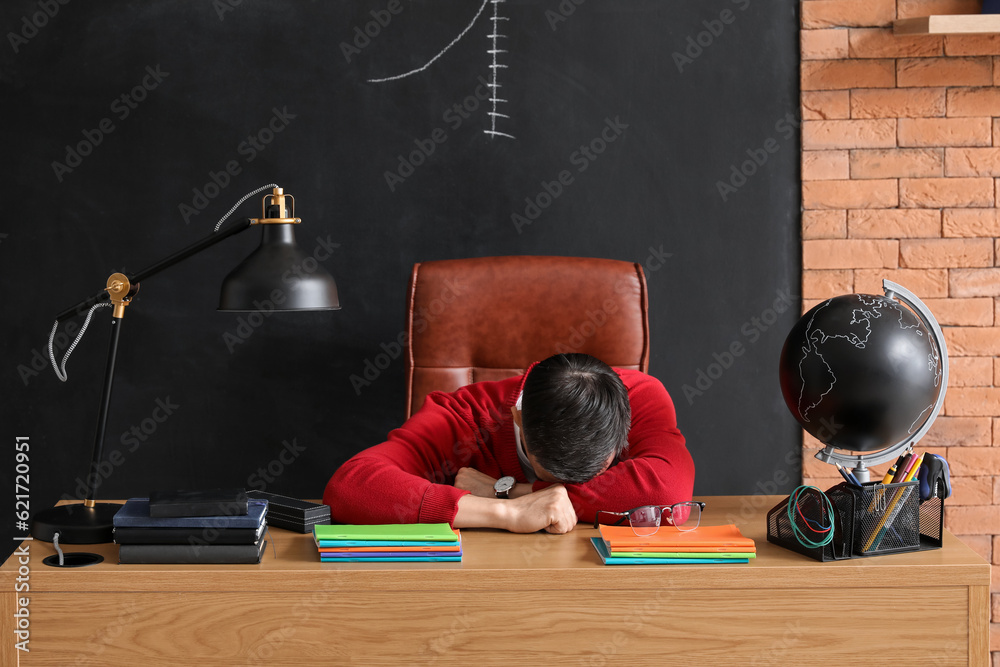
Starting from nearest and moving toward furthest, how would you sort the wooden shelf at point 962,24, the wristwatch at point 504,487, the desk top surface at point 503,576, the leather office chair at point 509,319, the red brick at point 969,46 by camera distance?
the desk top surface at point 503,576 < the wristwatch at point 504,487 < the leather office chair at point 509,319 < the wooden shelf at point 962,24 < the red brick at point 969,46

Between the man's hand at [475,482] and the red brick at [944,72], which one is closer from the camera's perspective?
the man's hand at [475,482]

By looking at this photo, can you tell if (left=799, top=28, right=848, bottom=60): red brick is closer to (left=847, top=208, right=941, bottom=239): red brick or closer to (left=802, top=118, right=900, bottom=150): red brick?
(left=802, top=118, right=900, bottom=150): red brick

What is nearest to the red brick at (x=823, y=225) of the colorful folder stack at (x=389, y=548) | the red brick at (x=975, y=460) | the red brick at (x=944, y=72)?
the red brick at (x=944, y=72)

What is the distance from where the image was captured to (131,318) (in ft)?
8.34

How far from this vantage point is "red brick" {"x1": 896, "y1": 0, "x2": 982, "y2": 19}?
8.05 feet

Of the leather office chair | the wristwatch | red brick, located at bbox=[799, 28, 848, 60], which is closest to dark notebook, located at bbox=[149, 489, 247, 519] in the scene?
the wristwatch

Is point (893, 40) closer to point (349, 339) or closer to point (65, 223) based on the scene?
point (349, 339)

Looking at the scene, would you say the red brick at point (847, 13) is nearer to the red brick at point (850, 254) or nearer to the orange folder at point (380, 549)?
the red brick at point (850, 254)

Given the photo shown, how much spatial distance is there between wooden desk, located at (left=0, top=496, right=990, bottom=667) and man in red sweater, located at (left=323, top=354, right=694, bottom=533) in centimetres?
18

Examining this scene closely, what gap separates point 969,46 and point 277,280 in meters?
2.09

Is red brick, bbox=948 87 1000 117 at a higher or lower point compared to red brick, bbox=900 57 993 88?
lower

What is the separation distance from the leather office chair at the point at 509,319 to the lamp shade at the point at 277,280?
571 mm

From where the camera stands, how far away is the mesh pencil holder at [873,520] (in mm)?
1278

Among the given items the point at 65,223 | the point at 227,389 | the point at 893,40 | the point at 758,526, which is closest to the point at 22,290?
the point at 65,223
